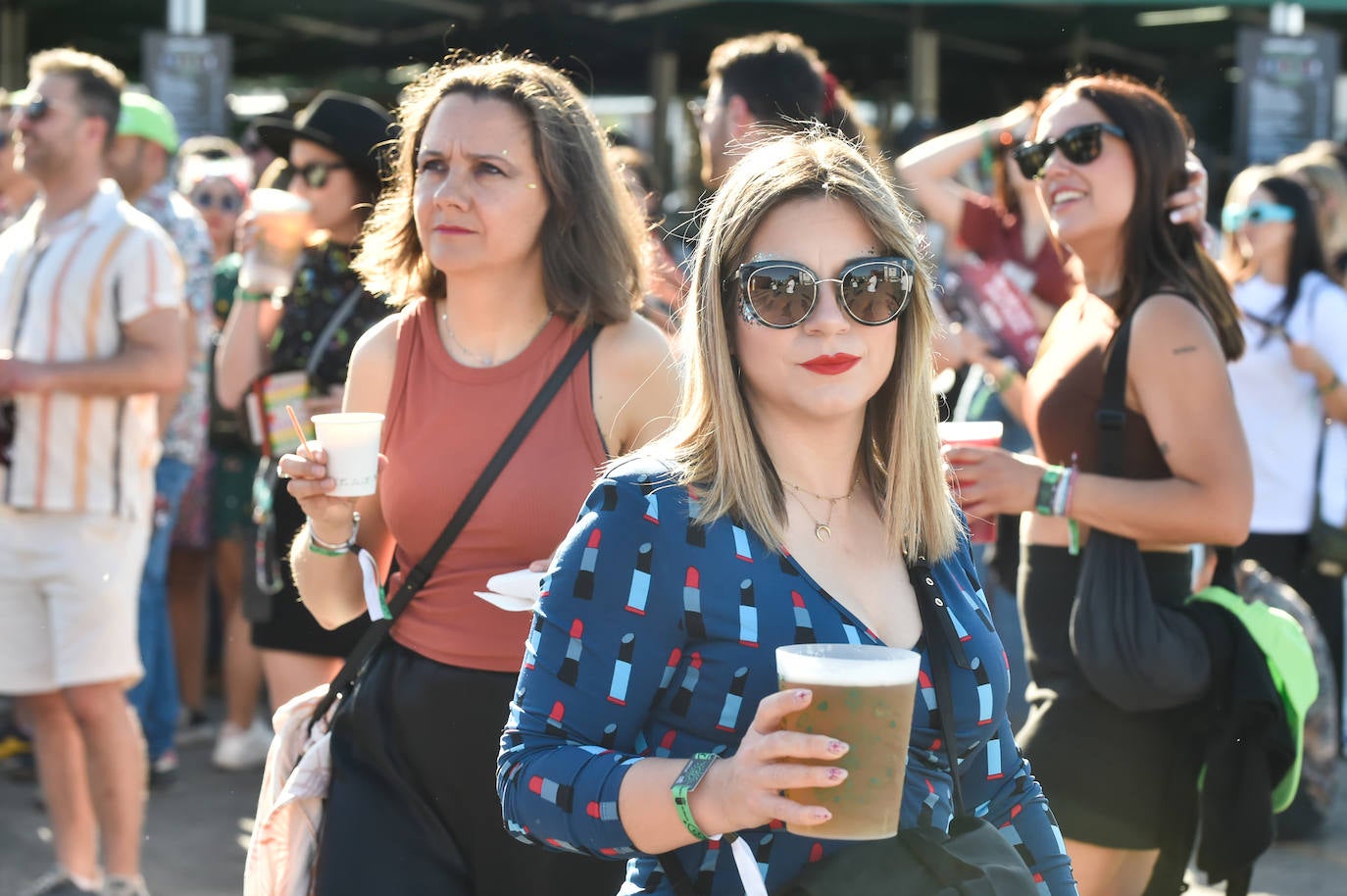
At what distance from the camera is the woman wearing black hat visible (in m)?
4.38

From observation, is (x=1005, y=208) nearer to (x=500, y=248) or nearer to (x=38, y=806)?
(x=500, y=248)

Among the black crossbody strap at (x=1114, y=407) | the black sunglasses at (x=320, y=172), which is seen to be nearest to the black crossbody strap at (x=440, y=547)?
the black crossbody strap at (x=1114, y=407)

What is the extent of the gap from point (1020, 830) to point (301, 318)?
9.63ft

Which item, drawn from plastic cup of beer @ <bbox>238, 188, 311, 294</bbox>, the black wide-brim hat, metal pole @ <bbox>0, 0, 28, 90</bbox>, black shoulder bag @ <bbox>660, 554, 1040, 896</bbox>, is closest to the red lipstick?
black shoulder bag @ <bbox>660, 554, 1040, 896</bbox>

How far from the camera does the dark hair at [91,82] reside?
15.7ft

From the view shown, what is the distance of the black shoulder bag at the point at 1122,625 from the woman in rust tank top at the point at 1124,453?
40 mm

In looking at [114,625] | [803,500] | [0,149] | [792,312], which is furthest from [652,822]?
[0,149]

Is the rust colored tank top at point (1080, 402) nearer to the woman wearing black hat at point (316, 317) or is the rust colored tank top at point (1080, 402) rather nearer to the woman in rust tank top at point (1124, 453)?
the woman in rust tank top at point (1124, 453)

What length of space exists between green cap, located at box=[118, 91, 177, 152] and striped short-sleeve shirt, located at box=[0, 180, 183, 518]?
1.55m

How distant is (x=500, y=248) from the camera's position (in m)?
2.92

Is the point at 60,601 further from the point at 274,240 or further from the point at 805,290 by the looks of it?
the point at 805,290

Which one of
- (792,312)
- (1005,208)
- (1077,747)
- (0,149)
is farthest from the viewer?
(0,149)

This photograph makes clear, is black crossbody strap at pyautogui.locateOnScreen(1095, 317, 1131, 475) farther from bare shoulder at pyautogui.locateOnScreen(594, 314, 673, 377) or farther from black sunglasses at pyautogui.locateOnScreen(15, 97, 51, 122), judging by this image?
black sunglasses at pyautogui.locateOnScreen(15, 97, 51, 122)

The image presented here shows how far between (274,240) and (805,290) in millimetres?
3021
